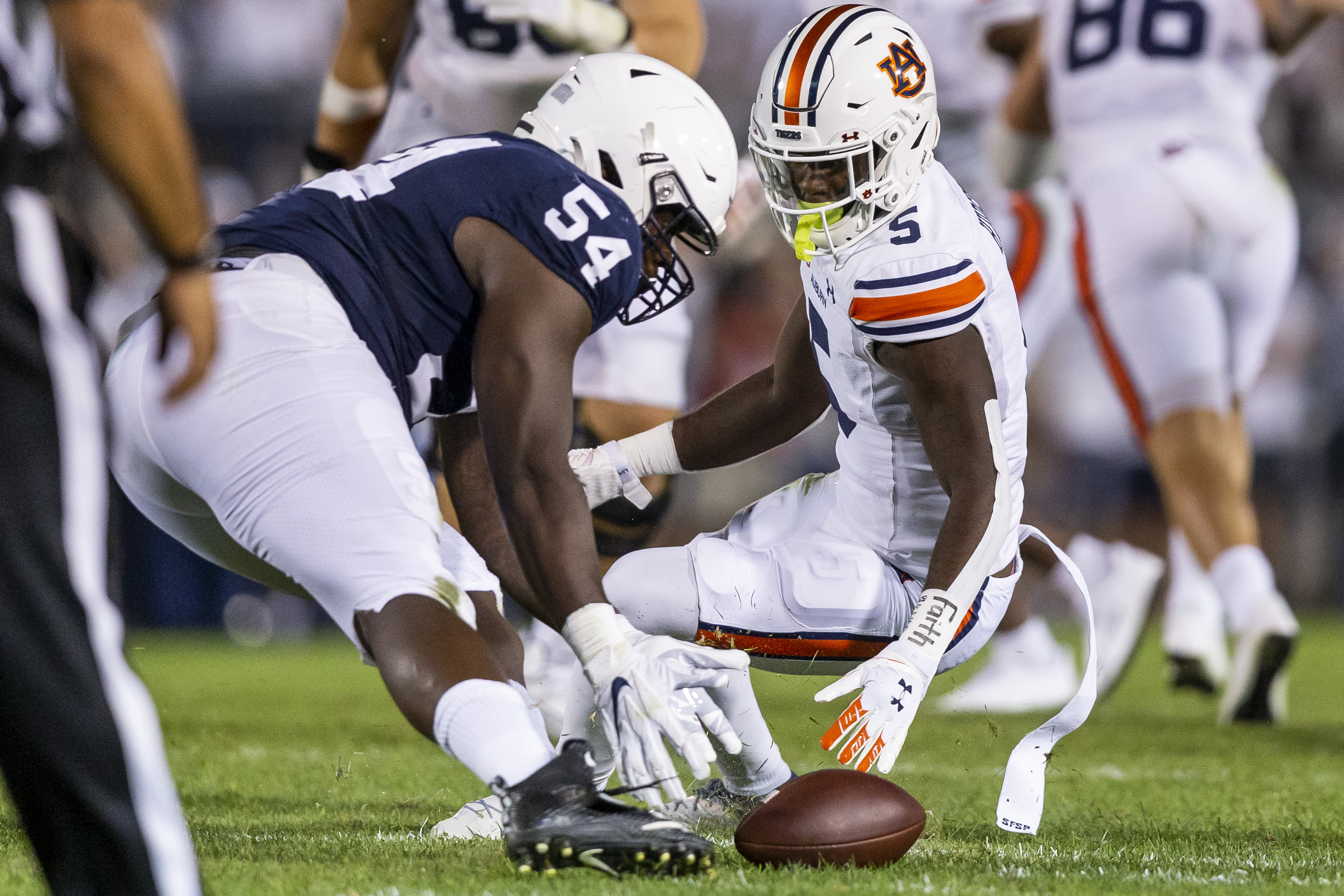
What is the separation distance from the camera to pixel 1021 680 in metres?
5.05

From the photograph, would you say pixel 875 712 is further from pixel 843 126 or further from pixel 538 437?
pixel 843 126

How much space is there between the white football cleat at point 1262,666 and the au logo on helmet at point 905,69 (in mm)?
2487

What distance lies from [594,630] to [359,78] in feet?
9.04

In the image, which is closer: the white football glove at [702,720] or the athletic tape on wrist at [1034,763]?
the white football glove at [702,720]

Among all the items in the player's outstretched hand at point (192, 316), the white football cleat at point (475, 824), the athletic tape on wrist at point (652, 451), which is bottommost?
the white football cleat at point (475, 824)

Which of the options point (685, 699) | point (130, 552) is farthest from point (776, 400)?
point (130, 552)

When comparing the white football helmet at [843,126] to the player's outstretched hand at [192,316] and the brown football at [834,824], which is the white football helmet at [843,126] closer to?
the brown football at [834,824]

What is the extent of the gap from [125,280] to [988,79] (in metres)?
4.47

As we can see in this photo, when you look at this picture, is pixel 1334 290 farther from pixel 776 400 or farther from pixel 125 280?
A: pixel 776 400

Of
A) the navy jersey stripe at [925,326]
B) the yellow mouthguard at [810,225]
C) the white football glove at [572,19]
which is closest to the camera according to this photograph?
the navy jersey stripe at [925,326]

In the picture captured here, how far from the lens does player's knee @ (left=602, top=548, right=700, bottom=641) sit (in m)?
3.01

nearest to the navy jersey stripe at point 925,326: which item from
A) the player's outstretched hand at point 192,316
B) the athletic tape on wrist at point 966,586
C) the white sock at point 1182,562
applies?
the athletic tape on wrist at point 966,586

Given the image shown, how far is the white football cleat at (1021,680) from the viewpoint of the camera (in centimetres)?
497

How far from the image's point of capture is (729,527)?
3271 millimetres
